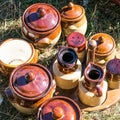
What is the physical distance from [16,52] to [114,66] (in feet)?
1.86

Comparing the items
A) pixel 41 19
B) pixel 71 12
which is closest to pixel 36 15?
pixel 41 19

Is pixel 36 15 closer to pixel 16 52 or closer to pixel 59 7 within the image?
pixel 16 52

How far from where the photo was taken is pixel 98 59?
2367mm

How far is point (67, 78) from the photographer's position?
227 centimetres

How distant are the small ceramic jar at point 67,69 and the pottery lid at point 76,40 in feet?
0.31

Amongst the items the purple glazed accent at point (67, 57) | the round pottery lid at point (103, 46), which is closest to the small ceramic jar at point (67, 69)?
the purple glazed accent at point (67, 57)

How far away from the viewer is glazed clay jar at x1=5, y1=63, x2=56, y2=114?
7.03 ft

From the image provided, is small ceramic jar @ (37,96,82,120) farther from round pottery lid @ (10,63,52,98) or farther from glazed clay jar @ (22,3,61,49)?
glazed clay jar @ (22,3,61,49)

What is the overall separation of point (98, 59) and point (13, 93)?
1.67 feet

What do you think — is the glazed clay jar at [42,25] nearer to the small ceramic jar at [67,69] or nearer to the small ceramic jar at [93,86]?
the small ceramic jar at [67,69]

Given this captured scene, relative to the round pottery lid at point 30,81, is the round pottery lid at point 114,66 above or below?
below

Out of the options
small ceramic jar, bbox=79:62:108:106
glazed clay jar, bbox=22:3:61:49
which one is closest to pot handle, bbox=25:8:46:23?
glazed clay jar, bbox=22:3:61:49

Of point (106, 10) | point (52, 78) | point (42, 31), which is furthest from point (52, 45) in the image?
point (106, 10)

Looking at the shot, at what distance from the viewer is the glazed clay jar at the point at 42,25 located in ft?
7.79
